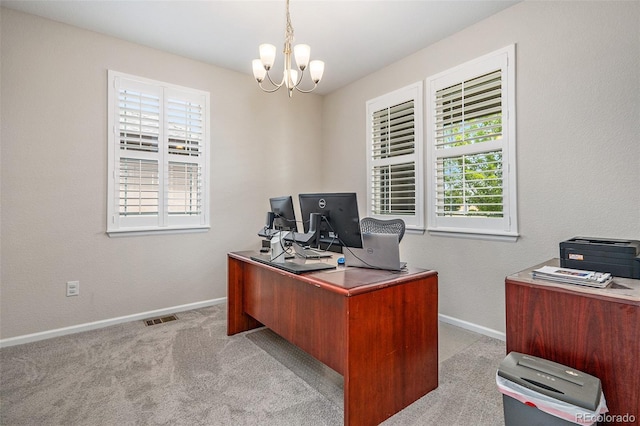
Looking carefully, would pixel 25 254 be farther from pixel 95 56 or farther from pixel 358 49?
pixel 358 49

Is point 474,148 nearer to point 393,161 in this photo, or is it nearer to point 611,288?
point 393,161

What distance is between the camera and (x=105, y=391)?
197 cm

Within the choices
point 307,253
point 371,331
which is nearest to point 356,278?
point 371,331

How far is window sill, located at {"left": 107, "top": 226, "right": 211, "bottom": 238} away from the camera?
3.10 m

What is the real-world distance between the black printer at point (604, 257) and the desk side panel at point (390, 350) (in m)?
0.73

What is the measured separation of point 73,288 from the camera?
2.90 meters

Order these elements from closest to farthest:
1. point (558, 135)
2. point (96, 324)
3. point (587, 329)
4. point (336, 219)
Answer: point (587, 329)
point (336, 219)
point (558, 135)
point (96, 324)

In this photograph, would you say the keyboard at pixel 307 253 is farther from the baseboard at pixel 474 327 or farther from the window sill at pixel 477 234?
the baseboard at pixel 474 327

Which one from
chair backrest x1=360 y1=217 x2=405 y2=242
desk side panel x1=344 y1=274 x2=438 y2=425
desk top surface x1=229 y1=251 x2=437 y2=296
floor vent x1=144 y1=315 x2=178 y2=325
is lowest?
floor vent x1=144 y1=315 x2=178 y2=325

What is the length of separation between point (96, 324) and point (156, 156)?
178 cm

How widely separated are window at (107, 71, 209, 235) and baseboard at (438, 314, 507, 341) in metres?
2.92

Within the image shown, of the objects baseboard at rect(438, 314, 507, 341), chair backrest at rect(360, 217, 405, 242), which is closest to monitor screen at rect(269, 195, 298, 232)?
Result: chair backrest at rect(360, 217, 405, 242)

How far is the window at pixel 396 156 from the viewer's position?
3.37m

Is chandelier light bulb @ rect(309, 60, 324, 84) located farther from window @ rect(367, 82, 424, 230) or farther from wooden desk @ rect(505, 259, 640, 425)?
wooden desk @ rect(505, 259, 640, 425)
